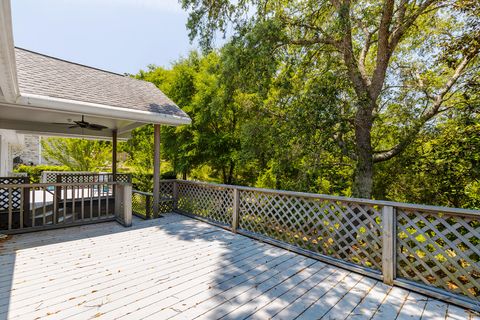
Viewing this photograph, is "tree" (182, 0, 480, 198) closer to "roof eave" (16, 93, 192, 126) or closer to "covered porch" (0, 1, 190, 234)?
"roof eave" (16, 93, 192, 126)

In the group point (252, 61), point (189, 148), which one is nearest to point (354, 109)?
point (252, 61)

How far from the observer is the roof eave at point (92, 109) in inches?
163

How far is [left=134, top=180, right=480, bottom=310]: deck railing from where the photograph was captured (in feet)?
9.15

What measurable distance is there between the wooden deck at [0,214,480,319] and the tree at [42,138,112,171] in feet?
35.6

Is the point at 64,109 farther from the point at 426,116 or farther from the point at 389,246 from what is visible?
the point at 426,116

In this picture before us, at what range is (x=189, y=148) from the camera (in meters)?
9.01

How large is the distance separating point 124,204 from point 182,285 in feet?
10.6

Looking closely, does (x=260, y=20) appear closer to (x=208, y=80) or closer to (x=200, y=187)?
(x=208, y=80)

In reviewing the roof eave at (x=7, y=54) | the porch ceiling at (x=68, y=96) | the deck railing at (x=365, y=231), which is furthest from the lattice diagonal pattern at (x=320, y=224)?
the roof eave at (x=7, y=54)

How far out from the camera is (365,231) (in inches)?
150

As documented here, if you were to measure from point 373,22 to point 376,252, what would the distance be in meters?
5.03

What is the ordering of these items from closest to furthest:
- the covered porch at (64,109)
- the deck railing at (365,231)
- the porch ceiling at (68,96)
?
1. the deck railing at (365,231)
2. the porch ceiling at (68,96)
3. the covered porch at (64,109)

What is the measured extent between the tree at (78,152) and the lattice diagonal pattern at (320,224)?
12679 millimetres

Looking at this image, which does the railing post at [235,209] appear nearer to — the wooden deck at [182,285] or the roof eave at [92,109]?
the wooden deck at [182,285]
